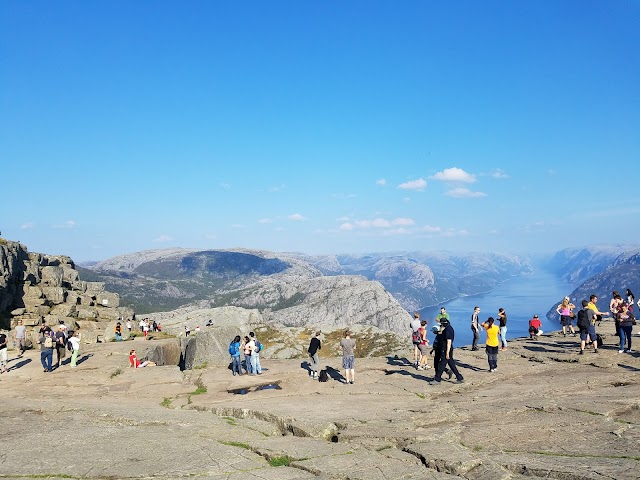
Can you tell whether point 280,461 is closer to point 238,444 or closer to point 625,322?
point 238,444

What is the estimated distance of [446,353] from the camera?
2161 centimetres

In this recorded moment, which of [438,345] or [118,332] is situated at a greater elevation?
[438,345]

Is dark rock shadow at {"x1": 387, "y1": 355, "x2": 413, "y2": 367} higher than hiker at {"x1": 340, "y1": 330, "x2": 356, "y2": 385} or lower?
lower

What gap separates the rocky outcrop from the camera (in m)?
50.1

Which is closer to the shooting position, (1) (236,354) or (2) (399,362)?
(1) (236,354)

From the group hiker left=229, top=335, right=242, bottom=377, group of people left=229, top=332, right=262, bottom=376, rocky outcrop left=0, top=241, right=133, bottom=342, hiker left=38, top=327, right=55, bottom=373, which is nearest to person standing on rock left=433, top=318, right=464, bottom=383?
group of people left=229, top=332, right=262, bottom=376

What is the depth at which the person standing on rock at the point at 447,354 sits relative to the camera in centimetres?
2100

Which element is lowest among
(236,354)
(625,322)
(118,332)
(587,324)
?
(118,332)

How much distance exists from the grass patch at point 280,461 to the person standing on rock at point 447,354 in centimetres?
1179

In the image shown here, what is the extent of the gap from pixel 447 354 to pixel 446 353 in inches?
15.1

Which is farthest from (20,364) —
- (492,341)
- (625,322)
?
(625,322)

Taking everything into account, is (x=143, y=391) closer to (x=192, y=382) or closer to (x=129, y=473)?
(x=192, y=382)

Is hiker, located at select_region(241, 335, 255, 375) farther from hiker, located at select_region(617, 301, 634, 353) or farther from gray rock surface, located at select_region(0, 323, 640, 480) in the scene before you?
hiker, located at select_region(617, 301, 634, 353)

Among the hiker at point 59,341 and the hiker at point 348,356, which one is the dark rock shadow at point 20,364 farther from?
the hiker at point 348,356
